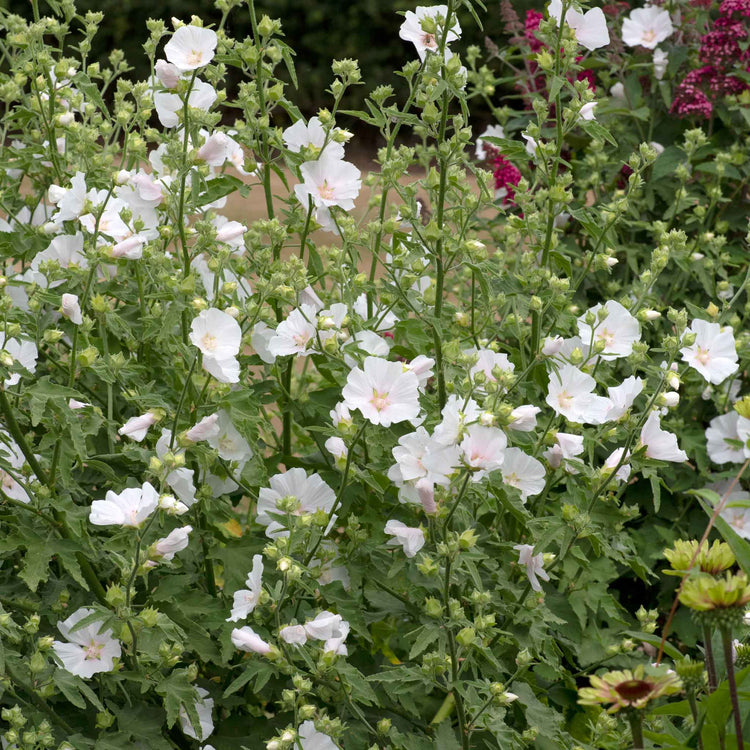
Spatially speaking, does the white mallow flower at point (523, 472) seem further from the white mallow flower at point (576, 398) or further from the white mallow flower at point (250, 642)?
the white mallow flower at point (250, 642)

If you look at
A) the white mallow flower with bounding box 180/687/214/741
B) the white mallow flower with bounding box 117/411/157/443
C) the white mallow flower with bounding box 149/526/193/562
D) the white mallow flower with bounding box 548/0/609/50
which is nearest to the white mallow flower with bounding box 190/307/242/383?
the white mallow flower with bounding box 117/411/157/443

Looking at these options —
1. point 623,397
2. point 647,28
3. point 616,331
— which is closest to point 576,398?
point 623,397

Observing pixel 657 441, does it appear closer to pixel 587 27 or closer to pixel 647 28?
pixel 587 27

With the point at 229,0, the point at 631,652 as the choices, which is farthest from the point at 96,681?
the point at 229,0

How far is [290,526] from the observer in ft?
5.98

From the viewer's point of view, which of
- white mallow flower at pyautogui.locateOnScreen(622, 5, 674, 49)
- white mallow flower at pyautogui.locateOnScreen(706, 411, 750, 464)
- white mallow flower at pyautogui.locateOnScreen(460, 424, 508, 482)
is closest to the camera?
white mallow flower at pyautogui.locateOnScreen(460, 424, 508, 482)

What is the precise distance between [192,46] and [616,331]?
3.10 ft

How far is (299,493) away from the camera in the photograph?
202 centimetres

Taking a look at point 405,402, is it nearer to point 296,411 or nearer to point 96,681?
point 296,411

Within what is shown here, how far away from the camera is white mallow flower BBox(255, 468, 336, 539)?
78.7 inches

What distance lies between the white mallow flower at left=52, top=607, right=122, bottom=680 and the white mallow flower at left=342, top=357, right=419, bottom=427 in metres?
0.56

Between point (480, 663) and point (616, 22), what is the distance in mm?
2368

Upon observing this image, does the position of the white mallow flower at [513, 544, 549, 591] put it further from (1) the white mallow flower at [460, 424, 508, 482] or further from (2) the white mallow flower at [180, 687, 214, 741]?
(2) the white mallow flower at [180, 687, 214, 741]

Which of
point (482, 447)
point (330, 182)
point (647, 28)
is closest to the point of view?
point (482, 447)
